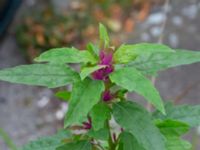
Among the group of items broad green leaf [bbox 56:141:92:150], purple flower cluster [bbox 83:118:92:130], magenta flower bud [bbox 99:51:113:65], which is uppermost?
magenta flower bud [bbox 99:51:113:65]

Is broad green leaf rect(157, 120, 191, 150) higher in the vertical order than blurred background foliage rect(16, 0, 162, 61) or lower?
lower

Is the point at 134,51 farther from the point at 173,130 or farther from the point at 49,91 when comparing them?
the point at 49,91

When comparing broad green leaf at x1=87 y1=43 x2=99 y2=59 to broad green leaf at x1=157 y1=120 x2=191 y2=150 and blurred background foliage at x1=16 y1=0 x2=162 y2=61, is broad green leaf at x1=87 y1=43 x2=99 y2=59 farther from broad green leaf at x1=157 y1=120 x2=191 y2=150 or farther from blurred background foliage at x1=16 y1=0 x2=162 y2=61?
blurred background foliage at x1=16 y1=0 x2=162 y2=61

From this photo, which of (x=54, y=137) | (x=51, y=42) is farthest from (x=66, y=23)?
(x=54, y=137)

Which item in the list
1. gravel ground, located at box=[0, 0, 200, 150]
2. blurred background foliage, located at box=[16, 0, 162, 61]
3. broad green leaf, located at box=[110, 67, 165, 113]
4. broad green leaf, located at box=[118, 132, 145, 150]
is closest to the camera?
broad green leaf, located at box=[110, 67, 165, 113]

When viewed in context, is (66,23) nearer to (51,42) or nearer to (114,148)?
(51,42)

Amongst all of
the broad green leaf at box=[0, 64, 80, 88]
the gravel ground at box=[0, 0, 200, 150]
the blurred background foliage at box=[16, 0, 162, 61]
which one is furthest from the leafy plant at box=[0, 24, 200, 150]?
the blurred background foliage at box=[16, 0, 162, 61]

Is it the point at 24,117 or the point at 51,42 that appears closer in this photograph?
the point at 24,117

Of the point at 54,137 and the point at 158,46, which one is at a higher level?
the point at 158,46
